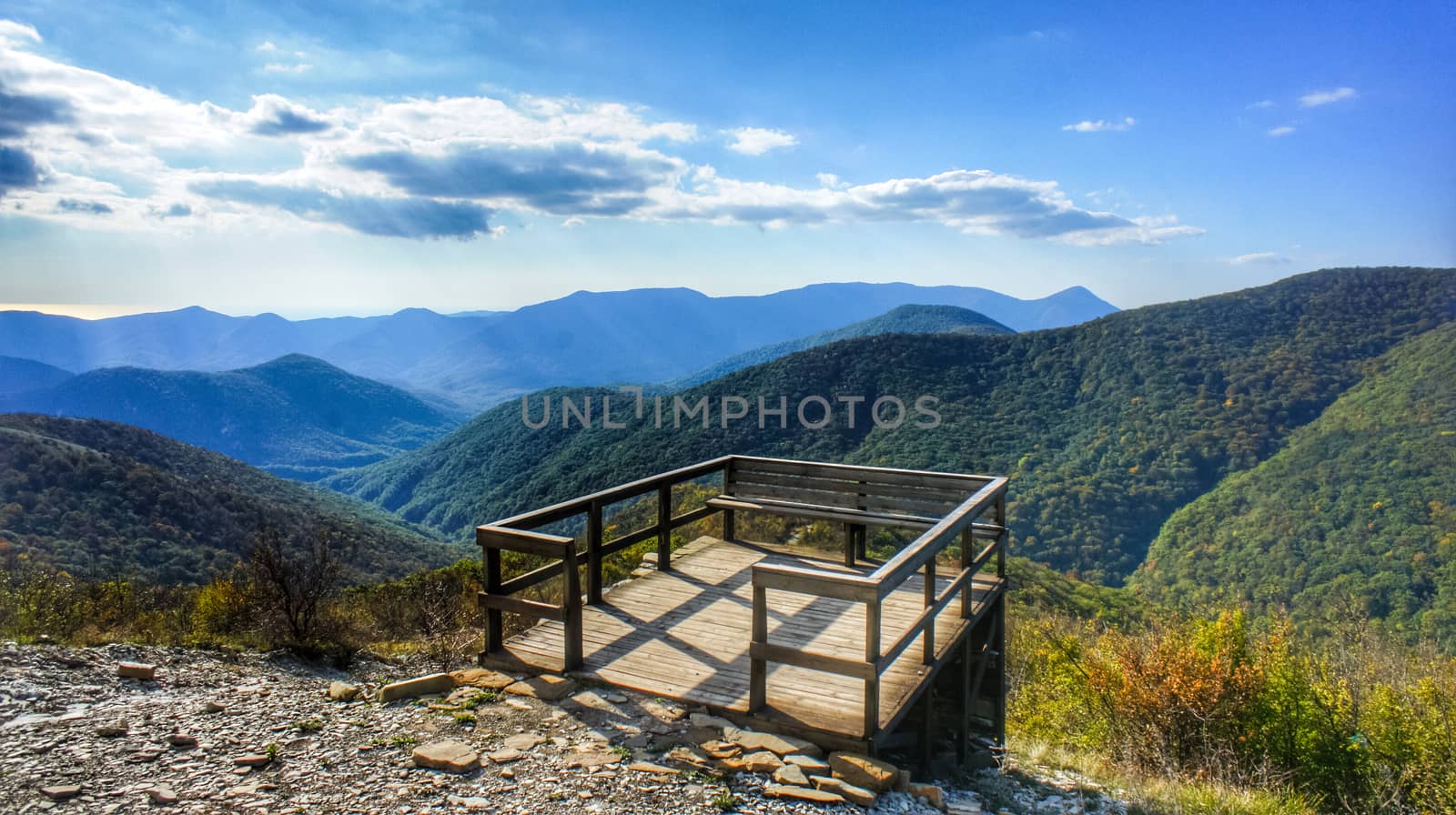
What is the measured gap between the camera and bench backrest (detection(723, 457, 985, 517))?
701 centimetres

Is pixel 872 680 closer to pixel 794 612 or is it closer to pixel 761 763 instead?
pixel 761 763

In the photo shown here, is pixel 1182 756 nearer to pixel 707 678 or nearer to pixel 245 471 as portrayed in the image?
pixel 707 678

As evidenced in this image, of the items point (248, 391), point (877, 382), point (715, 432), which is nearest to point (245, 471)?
point (715, 432)

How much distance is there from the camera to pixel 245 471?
5538 centimetres

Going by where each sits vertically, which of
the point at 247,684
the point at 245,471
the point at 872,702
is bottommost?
the point at 245,471

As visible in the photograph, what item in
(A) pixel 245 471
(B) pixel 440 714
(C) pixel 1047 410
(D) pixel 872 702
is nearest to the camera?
(D) pixel 872 702

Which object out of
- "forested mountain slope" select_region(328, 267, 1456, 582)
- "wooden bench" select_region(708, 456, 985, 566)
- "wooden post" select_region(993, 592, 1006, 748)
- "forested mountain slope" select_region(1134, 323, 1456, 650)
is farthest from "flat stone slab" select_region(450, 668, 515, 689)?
"forested mountain slope" select_region(328, 267, 1456, 582)

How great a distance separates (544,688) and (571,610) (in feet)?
1.59

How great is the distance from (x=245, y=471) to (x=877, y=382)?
4640 centimetres

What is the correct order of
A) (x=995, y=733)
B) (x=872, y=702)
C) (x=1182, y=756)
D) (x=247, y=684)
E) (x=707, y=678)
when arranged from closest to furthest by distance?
(x=872, y=702)
(x=707, y=678)
(x=247, y=684)
(x=995, y=733)
(x=1182, y=756)

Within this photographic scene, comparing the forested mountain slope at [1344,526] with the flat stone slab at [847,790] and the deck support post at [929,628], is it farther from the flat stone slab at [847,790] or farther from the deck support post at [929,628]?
the flat stone slab at [847,790]

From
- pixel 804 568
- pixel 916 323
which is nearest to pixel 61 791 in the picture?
pixel 804 568

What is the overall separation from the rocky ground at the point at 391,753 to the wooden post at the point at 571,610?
20cm

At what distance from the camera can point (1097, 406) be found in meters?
60.5
